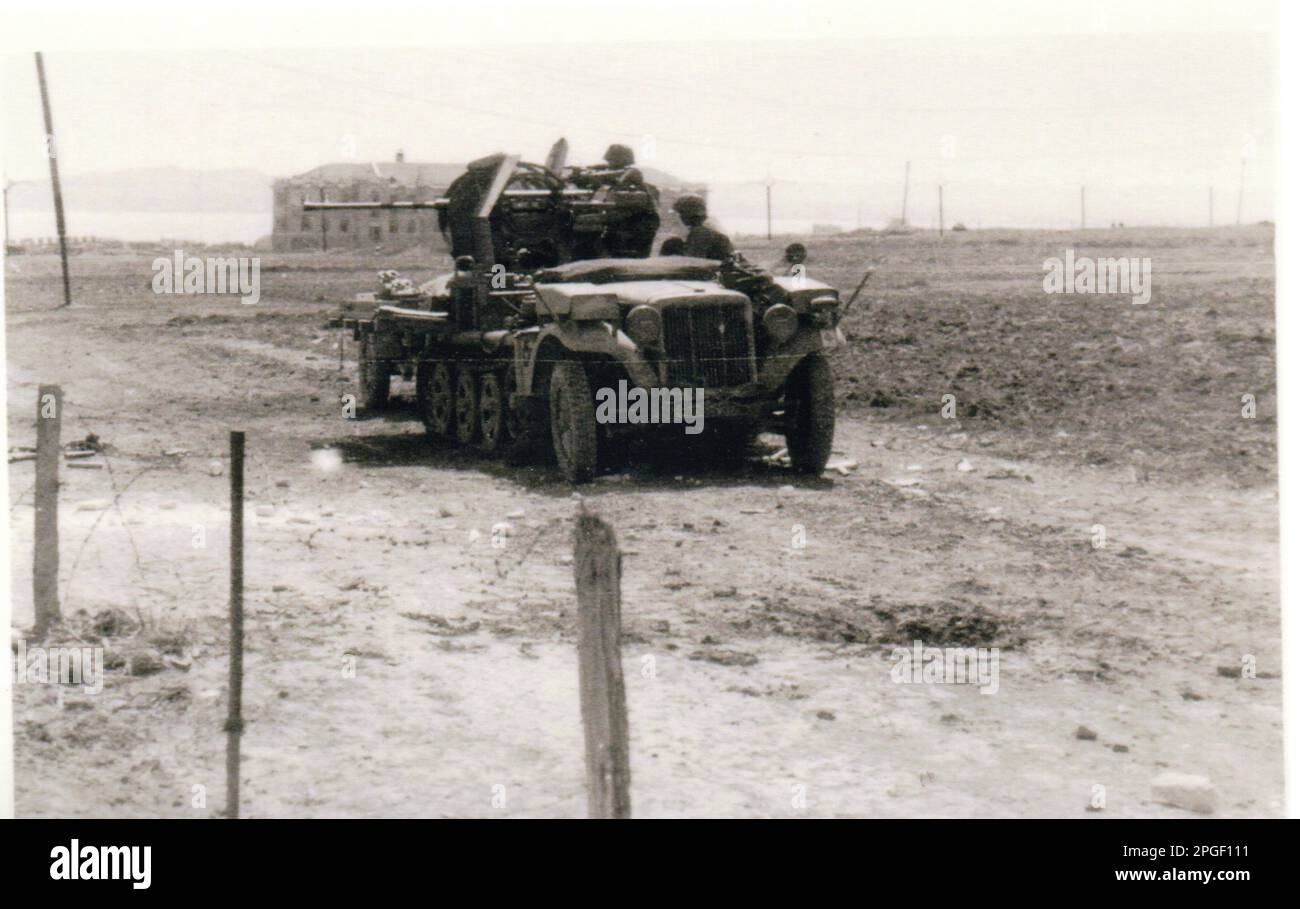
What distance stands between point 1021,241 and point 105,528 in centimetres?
2607

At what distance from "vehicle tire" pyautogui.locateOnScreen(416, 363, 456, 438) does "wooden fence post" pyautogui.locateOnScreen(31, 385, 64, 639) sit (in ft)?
22.8

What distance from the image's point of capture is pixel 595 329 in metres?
11.2

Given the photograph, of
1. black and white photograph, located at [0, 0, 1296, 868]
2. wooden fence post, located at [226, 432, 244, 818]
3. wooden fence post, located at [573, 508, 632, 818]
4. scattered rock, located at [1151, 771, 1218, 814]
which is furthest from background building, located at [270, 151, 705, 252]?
scattered rock, located at [1151, 771, 1218, 814]

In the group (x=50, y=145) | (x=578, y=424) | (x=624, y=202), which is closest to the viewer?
(x=50, y=145)

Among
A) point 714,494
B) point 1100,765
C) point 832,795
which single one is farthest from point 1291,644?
point 714,494

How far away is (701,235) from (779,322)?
1405 mm

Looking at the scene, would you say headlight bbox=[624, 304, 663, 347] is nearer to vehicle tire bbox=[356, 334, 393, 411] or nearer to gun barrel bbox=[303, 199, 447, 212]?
gun barrel bbox=[303, 199, 447, 212]

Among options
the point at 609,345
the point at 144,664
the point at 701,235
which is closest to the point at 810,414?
the point at 609,345

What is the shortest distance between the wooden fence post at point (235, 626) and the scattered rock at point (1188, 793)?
139 inches

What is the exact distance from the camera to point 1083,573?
8.80 metres

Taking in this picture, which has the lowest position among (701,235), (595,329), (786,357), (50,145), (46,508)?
(46,508)

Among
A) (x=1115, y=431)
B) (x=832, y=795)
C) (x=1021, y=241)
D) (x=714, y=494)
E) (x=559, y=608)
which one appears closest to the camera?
(x=832, y=795)

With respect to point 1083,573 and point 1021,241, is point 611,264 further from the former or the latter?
point 1021,241

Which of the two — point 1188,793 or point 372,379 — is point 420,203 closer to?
point 372,379
